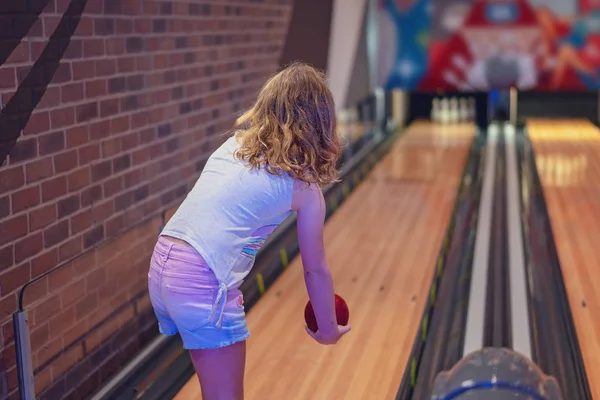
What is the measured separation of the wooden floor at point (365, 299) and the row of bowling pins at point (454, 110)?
276 centimetres

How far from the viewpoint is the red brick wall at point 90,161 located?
2.54 m

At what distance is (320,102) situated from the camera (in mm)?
1868

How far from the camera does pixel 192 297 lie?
1.80 meters

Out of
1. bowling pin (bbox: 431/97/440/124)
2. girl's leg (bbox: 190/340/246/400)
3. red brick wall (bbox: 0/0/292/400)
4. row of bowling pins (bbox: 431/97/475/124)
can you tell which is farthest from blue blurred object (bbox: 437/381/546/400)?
bowling pin (bbox: 431/97/440/124)

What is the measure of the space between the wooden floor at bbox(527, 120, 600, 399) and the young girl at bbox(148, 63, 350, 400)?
4.91 feet

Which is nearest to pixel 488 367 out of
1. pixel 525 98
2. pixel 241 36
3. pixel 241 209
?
pixel 241 209

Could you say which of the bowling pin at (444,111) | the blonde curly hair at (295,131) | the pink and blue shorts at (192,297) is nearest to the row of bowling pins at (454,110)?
the bowling pin at (444,111)

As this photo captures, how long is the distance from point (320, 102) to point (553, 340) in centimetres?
191

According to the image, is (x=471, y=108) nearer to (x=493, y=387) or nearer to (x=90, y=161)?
(x=90, y=161)

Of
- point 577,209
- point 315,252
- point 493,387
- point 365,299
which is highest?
point 315,252

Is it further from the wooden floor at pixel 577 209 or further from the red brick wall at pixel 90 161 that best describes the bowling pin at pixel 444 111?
the red brick wall at pixel 90 161

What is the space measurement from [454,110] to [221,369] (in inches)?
315

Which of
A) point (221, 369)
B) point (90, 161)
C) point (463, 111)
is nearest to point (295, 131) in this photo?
point (221, 369)

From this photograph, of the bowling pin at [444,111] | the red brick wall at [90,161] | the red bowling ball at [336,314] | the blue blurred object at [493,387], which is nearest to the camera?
the blue blurred object at [493,387]
